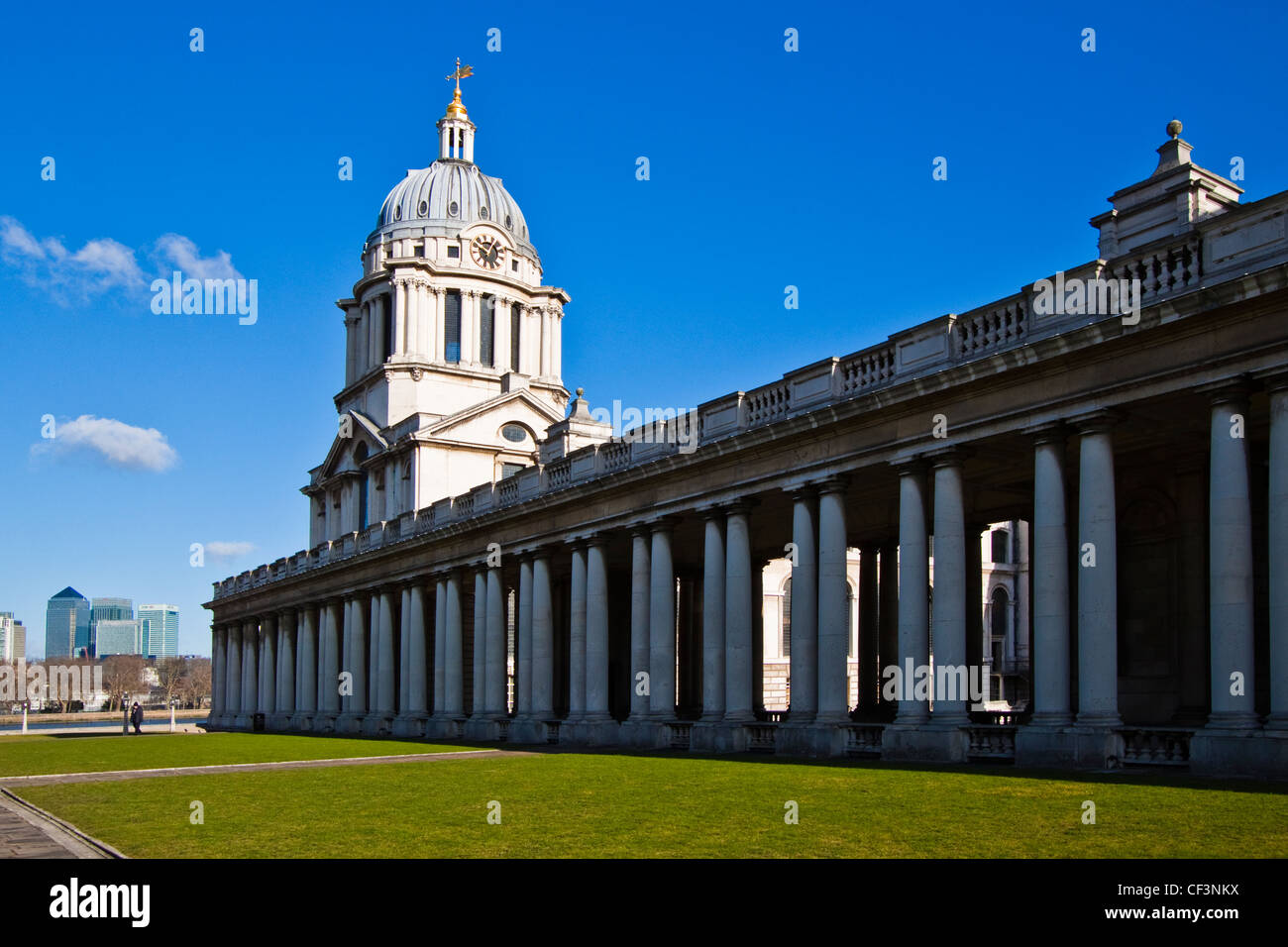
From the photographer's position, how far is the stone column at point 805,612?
1346 inches

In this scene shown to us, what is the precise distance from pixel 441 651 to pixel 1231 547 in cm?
3912

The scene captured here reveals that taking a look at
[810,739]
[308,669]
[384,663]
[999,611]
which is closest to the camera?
[810,739]

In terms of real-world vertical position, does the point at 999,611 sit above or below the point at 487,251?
below

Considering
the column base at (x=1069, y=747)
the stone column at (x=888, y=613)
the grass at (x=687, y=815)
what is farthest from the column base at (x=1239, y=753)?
the stone column at (x=888, y=613)

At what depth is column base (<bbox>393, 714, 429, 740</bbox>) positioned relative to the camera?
57.1 metres

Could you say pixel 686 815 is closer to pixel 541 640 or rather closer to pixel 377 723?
pixel 541 640

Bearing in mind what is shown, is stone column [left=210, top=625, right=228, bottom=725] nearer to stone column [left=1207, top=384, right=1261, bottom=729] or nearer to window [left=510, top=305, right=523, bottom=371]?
window [left=510, top=305, right=523, bottom=371]

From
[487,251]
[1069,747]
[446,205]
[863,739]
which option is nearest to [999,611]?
[487,251]

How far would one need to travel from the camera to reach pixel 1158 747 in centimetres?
2402

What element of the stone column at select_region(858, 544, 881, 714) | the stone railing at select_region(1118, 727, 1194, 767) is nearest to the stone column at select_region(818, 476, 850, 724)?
the stone railing at select_region(1118, 727, 1194, 767)

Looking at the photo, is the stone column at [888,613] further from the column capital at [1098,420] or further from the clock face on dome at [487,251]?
the clock face on dome at [487,251]

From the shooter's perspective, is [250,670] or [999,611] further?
[999,611]

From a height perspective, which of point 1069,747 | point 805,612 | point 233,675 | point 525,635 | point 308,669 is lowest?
point 233,675
